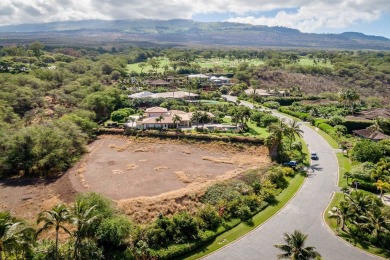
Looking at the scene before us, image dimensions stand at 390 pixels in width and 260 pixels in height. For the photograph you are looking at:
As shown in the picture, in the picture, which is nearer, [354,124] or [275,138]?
[275,138]

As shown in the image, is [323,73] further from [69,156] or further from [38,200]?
[38,200]

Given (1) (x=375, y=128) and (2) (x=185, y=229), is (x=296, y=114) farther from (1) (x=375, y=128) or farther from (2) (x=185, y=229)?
(2) (x=185, y=229)

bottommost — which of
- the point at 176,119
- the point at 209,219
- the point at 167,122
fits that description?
the point at 209,219

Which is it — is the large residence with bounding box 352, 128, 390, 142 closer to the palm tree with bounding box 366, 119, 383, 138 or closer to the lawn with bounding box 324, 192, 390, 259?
the palm tree with bounding box 366, 119, 383, 138

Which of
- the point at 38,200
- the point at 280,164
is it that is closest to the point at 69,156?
the point at 38,200

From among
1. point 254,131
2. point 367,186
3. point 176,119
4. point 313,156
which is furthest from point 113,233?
point 254,131

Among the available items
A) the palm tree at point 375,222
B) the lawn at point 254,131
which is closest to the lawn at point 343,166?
the palm tree at point 375,222

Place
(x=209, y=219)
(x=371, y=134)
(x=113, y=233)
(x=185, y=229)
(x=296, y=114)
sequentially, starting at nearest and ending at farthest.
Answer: (x=113, y=233)
(x=185, y=229)
(x=209, y=219)
(x=371, y=134)
(x=296, y=114)

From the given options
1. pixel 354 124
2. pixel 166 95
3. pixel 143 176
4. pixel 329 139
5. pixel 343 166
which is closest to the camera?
pixel 143 176
